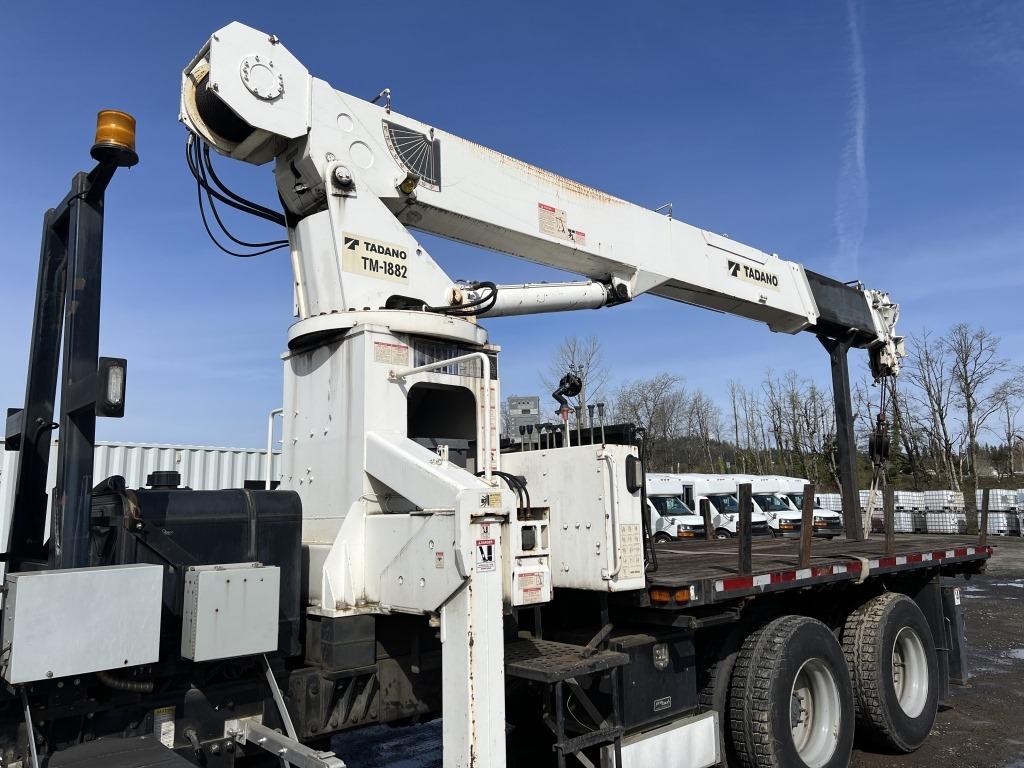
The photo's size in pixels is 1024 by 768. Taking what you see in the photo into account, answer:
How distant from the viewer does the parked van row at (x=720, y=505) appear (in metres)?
22.6

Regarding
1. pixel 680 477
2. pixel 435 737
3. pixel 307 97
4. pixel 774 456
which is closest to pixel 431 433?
pixel 307 97

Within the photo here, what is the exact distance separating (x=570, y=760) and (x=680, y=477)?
19.8 m

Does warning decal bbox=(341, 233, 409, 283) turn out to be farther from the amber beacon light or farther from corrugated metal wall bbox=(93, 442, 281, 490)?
corrugated metal wall bbox=(93, 442, 281, 490)

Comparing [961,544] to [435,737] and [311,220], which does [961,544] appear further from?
[311,220]

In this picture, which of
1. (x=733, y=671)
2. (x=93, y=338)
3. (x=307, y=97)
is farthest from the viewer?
(x=733, y=671)

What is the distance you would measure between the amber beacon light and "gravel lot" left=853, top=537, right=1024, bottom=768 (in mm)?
6755

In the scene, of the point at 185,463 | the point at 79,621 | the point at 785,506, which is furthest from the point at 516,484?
the point at 785,506

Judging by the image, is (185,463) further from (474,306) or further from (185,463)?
(474,306)

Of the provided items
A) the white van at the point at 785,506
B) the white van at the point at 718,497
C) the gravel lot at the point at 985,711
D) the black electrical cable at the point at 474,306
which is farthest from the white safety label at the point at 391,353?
the white van at the point at 785,506

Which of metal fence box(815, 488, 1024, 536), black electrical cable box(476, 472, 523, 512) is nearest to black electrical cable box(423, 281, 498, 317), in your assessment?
black electrical cable box(476, 472, 523, 512)

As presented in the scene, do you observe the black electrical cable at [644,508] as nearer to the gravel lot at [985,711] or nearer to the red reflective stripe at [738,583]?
the red reflective stripe at [738,583]

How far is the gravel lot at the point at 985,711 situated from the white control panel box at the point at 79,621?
5749 mm

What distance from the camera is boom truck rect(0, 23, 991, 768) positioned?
3500mm

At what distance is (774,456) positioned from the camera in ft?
207
